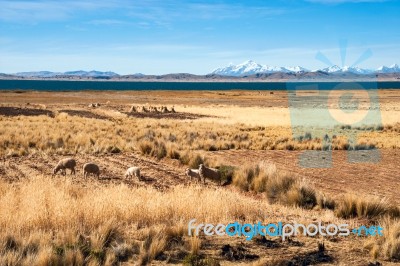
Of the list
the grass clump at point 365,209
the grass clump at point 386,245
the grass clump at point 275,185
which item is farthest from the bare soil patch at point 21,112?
the grass clump at point 386,245

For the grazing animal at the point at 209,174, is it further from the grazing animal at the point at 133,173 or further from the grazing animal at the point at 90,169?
the grazing animal at the point at 90,169

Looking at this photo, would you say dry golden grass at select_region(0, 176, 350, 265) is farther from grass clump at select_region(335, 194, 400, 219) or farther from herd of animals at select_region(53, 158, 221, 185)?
herd of animals at select_region(53, 158, 221, 185)

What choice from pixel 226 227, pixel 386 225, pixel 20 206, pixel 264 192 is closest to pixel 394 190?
pixel 264 192

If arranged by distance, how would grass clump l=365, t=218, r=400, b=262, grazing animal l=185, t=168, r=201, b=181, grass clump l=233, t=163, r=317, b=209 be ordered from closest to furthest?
grass clump l=365, t=218, r=400, b=262 → grass clump l=233, t=163, r=317, b=209 → grazing animal l=185, t=168, r=201, b=181

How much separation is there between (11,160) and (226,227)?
43.7 ft

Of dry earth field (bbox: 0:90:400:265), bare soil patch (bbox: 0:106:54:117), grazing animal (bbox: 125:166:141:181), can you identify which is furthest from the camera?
bare soil patch (bbox: 0:106:54:117)

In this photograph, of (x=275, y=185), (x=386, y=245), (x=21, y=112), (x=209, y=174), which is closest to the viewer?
(x=386, y=245)

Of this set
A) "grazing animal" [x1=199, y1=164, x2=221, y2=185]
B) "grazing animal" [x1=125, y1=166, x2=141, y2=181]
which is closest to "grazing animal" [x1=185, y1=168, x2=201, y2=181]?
"grazing animal" [x1=199, y1=164, x2=221, y2=185]

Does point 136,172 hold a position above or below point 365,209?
below

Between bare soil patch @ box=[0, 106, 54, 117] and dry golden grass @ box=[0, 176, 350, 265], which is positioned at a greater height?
dry golden grass @ box=[0, 176, 350, 265]

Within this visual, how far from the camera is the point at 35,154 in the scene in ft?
69.3

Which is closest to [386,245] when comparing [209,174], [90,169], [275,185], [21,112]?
[275,185]

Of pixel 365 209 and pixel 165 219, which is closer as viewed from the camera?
pixel 165 219

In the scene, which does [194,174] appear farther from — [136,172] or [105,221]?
[105,221]
